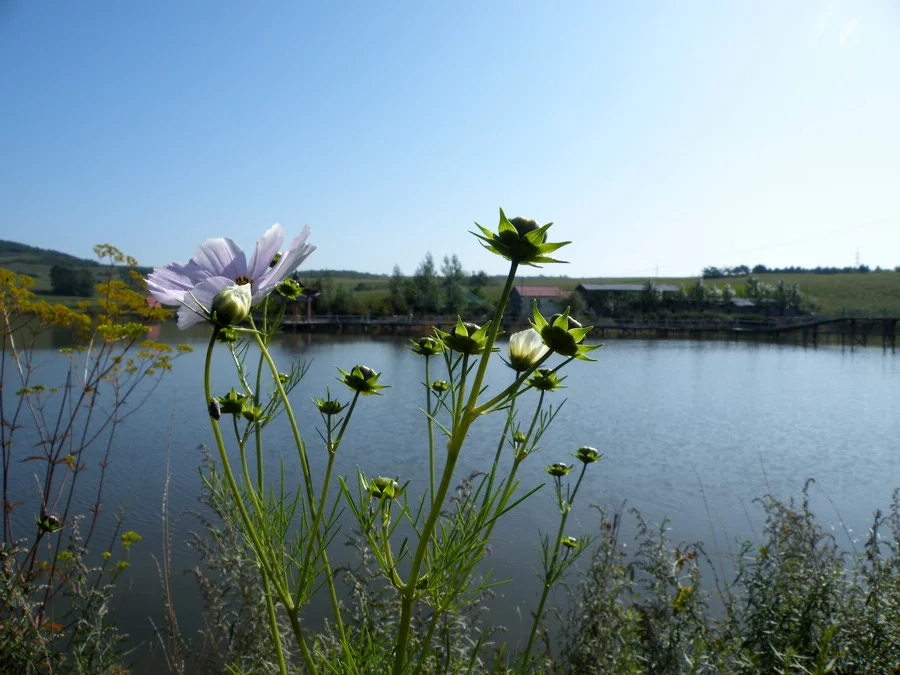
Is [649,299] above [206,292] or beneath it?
above

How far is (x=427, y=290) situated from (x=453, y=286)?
3.34m

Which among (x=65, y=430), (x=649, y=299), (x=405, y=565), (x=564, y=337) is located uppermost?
(x=649, y=299)

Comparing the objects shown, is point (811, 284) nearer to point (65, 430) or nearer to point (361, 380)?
point (65, 430)

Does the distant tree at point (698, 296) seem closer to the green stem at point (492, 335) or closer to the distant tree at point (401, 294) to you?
the distant tree at point (401, 294)

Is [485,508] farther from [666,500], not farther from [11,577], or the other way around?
[666,500]

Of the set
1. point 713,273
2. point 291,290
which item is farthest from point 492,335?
point 713,273

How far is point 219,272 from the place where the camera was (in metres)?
0.66

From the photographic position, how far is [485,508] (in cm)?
62

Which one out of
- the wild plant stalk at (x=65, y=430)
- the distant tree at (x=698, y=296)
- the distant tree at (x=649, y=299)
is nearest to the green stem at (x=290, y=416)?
the wild plant stalk at (x=65, y=430)

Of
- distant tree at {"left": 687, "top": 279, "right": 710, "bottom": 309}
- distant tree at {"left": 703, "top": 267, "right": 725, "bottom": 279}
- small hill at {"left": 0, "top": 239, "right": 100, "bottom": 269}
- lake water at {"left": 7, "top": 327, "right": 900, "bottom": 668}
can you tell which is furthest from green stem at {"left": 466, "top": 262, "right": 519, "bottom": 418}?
distant tree at {"left": 703, "top": 267, "right": 725, "bottom": 279}

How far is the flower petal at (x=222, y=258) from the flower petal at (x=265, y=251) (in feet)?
0.08

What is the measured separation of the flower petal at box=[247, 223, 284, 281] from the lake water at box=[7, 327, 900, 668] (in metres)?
1.60

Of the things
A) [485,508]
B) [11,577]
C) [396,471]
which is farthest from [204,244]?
[396,471]

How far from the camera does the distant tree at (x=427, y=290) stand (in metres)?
40.8
